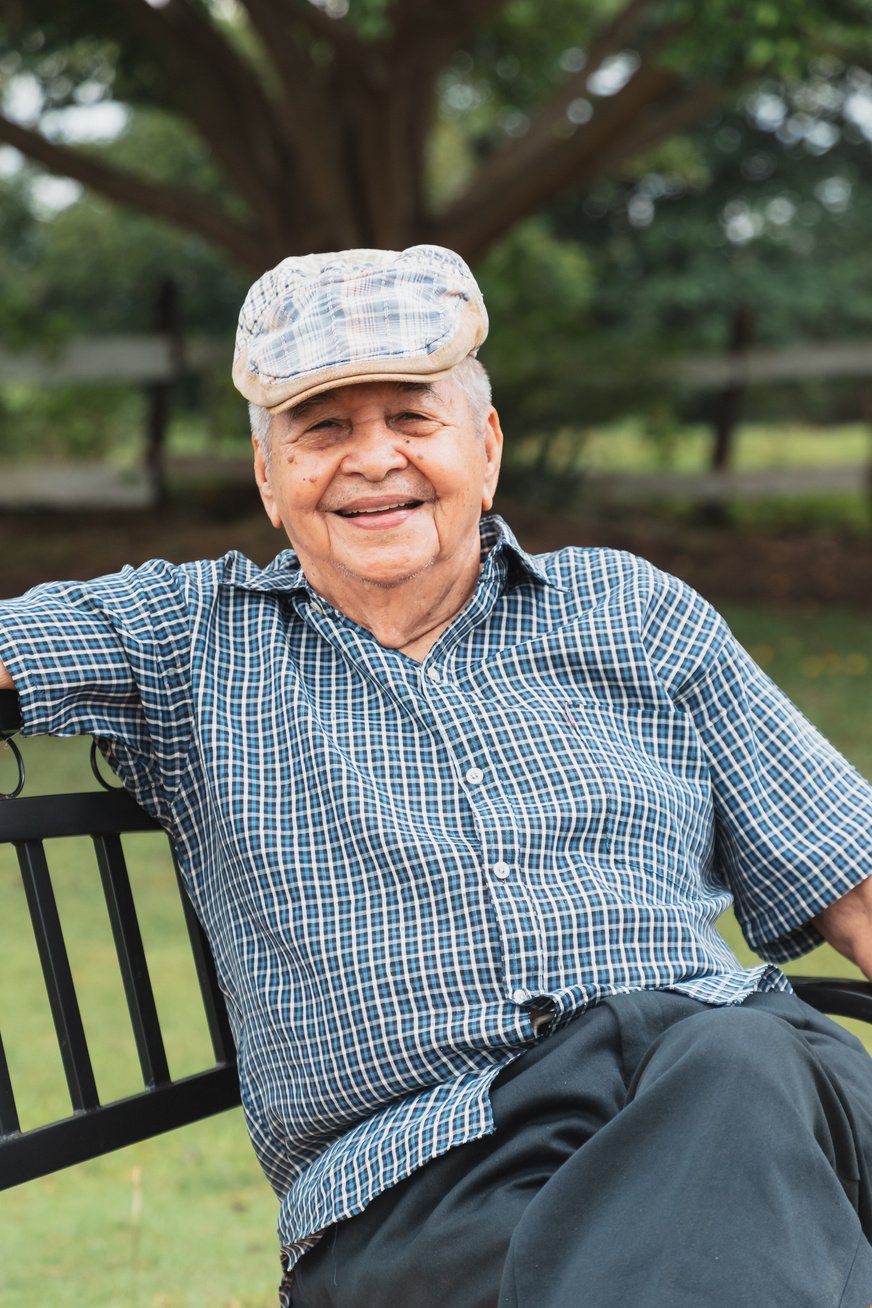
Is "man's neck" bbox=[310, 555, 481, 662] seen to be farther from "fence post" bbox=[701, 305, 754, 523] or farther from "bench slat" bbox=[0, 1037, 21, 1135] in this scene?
"fence post" bbox=[701, 305, 754, 523]

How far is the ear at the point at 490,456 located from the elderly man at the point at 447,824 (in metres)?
A: 0.02

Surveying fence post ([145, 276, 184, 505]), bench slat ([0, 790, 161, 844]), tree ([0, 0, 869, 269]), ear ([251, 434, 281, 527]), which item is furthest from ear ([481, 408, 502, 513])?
fence post ([145, 276, 184, 505])

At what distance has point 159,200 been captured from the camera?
33.7 ft

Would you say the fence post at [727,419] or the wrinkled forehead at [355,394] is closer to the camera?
the wrinkled forehead at [355,394]

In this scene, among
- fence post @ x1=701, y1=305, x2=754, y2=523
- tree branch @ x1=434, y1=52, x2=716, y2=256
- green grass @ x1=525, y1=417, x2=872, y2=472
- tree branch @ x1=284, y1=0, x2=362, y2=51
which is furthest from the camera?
fence post @ x1=701, y1=305, x2=754, y2=523

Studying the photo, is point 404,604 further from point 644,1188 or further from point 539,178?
point 539,178

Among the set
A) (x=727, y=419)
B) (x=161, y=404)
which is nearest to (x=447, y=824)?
(x=161, y=404)

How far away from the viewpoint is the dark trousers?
1655mm

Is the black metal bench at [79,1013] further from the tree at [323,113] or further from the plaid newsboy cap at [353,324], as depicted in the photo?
the tree at [323,113]

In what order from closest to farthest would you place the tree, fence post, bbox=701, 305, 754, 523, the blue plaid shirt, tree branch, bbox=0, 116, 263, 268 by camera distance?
the blue plaid shirt
the tree
tree branch, bbox=0, 116, 263, 268
fence post, bbox=701, 305, 754, 523

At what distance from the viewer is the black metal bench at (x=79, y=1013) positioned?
208 cm

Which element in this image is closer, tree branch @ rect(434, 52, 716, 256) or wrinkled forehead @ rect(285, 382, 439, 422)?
wrinkled forehead @ rect(285, 382, 439, 422)

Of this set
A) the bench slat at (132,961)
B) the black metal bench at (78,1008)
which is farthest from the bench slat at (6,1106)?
the bench slat at (132,961)

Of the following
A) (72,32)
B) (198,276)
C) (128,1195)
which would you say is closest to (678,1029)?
(128,1195)
